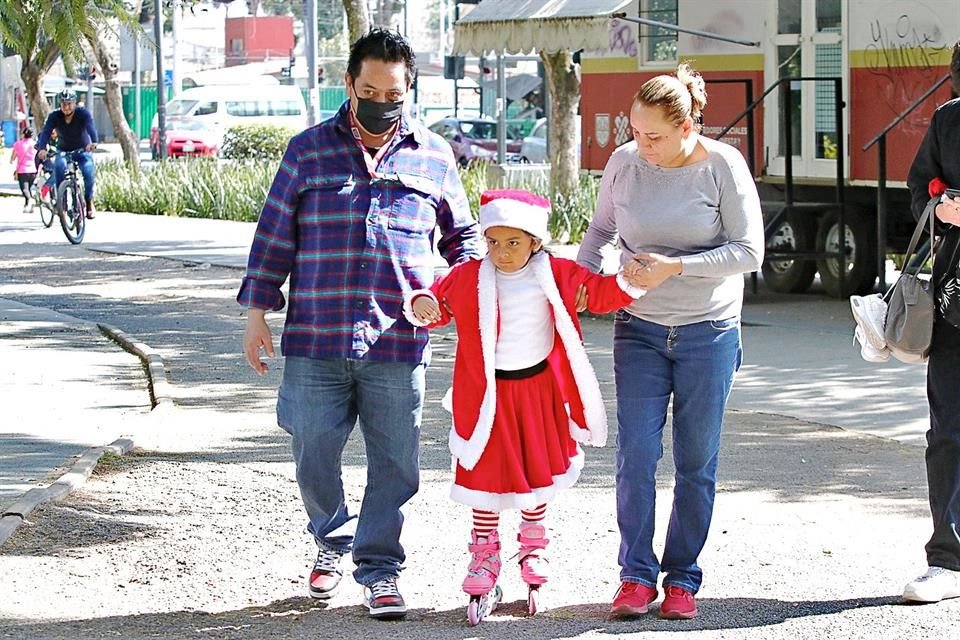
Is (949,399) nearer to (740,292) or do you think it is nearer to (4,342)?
(740,292)

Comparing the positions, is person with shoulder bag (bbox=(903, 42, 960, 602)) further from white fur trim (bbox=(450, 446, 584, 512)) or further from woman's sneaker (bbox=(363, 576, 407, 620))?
woman's sneaker (bbox=(363, 576, 407, 620))

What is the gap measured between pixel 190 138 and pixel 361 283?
1593 inches

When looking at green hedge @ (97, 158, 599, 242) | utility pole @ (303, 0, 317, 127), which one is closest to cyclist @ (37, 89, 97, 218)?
green hedge @ (97, 158, 599, 242)

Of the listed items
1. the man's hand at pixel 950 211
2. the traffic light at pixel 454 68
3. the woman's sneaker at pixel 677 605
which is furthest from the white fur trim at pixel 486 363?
the traffic light at pixel 454 68

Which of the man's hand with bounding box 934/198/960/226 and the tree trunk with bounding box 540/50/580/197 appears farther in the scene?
the tree trunk with bounding box 540/50/580/197

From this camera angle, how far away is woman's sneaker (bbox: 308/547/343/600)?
5469 millimetres

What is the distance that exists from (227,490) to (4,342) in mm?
4879

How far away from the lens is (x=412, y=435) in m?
5.36

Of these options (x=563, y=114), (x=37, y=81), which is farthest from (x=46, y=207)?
(x=37, y=81)

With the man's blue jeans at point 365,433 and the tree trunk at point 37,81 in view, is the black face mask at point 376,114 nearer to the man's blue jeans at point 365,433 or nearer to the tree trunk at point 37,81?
the man's blue jeans at point 365,433

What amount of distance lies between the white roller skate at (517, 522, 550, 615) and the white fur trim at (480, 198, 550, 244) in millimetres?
924

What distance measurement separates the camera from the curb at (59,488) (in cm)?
637

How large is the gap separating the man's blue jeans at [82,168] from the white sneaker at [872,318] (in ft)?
48.9

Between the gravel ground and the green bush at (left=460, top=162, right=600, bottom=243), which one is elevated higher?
the green bush at (left=460, top=162, right=600, bottom=243)
